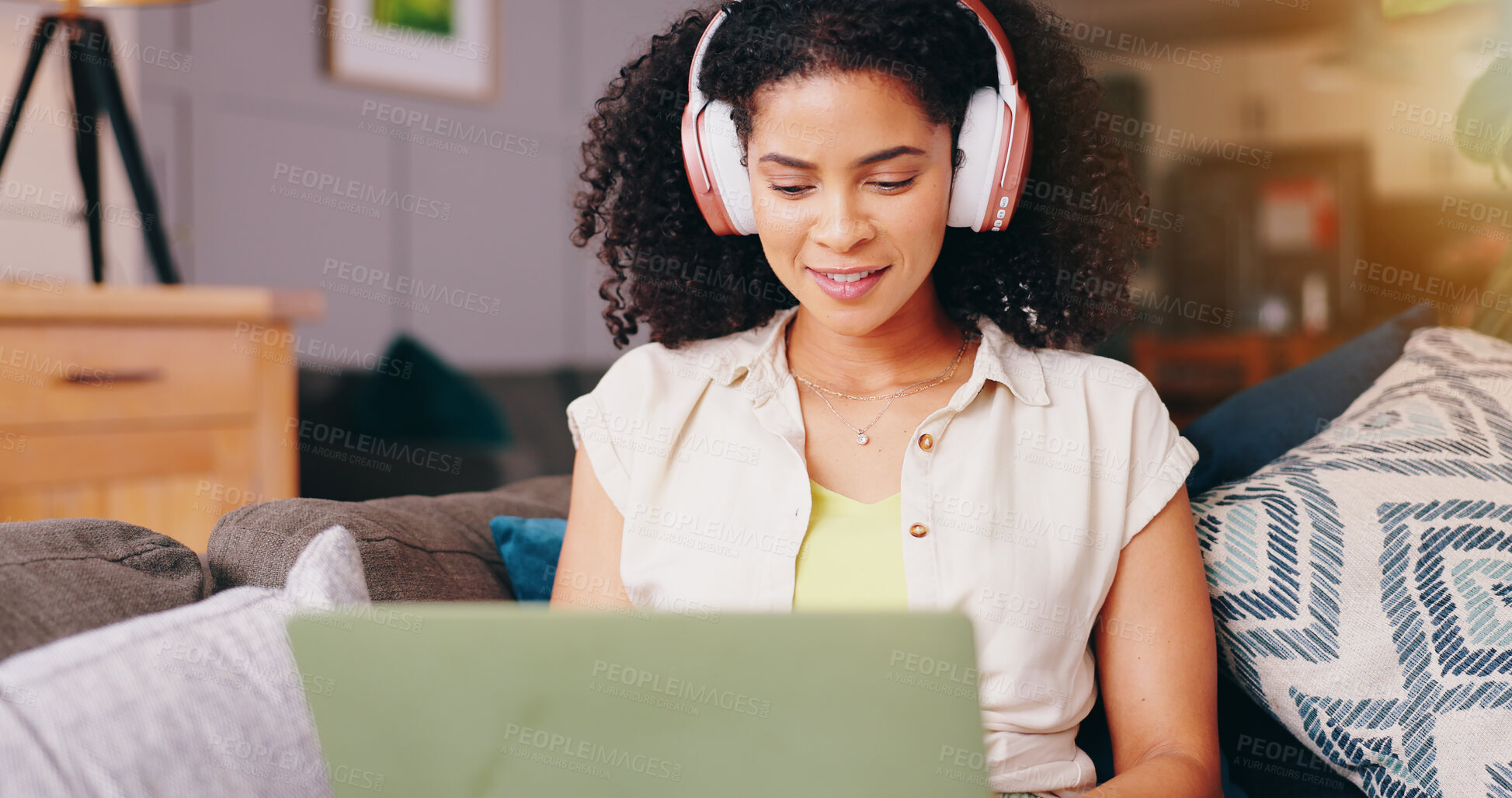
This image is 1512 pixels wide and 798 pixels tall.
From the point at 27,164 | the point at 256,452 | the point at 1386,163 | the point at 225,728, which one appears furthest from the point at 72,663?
the point at 1386,163

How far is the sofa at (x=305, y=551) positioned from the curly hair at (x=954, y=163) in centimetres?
28

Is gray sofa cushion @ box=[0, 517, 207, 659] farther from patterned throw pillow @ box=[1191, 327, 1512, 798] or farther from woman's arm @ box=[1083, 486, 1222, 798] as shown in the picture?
patterned throw pillow @ box=[1191, 327, 1512, 798]

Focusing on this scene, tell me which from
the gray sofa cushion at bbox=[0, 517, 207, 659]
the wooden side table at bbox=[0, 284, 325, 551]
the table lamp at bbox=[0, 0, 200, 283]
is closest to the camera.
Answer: the gray sofa cushion at bbox=[0, 517, 207, 659]

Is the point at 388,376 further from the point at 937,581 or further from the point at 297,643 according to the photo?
the point at 297,643

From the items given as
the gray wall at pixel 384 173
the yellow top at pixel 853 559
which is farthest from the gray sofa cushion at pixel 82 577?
the gray wall at pixel 384 173

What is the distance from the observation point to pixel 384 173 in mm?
3320

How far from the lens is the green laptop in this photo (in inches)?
21.2

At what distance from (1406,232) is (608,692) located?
6005 mm

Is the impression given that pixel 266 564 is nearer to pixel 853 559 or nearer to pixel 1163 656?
pixel 853 559

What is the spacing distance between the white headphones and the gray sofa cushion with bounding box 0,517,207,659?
1.85ft

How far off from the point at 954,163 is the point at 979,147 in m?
0.03

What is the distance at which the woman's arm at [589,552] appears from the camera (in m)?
1.04

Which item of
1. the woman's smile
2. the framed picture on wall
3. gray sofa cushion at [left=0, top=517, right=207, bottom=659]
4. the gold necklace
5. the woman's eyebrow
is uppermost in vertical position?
the framed picture on wall

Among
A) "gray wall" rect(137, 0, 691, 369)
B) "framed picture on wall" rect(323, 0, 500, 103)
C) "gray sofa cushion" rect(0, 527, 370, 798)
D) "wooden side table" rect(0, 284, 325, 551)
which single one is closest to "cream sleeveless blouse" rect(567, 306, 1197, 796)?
"gray sofa cushion" rect(0, 527, 370, 798)
